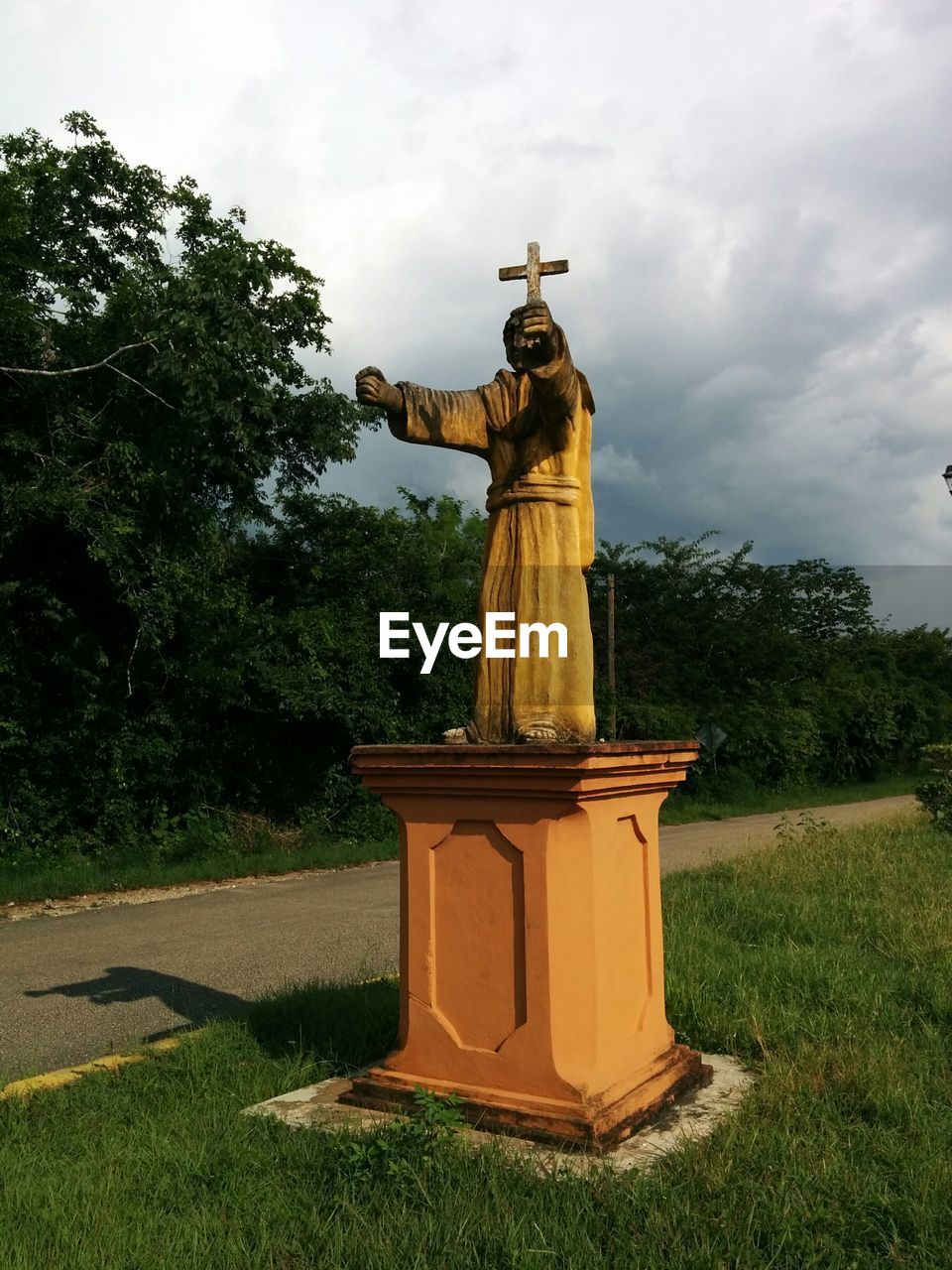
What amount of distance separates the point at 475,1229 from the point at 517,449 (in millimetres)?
2741

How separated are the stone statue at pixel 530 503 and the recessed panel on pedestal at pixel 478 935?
1.45 feet

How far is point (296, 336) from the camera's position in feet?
44.7

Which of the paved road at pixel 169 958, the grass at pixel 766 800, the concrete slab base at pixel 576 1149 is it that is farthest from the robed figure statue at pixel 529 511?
the grass at pixel 766 800

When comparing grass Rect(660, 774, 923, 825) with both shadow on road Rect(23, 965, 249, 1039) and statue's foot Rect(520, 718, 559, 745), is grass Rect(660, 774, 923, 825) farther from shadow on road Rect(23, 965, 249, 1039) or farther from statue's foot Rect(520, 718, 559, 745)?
statue's foot Rect(520, 718, 559, 745)

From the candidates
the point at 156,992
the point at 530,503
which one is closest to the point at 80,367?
the point at 156,992

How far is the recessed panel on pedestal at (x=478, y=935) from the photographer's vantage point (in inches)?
142

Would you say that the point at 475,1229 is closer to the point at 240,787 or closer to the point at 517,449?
the point at 517,449

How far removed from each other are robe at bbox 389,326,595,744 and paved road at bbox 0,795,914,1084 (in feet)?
9.08

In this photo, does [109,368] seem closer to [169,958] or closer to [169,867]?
[169,867]

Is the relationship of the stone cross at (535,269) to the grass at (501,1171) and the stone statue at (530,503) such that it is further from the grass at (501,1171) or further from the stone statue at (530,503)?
the grass at (501,1171)

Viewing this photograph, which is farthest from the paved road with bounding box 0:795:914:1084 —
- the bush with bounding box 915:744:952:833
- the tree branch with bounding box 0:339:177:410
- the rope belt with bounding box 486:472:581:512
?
the bush with bounding box 915:744:952:833

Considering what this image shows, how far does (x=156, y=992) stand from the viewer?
258 inches

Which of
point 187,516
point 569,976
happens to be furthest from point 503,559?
point 187,516

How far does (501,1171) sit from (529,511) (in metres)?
2.31
